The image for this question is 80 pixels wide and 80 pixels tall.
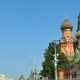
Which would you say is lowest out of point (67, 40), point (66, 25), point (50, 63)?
point (50, 63)

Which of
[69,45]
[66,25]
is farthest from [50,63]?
[66,25]

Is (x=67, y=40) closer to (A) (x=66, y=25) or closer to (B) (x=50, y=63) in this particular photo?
(A) (x=66, y=25)

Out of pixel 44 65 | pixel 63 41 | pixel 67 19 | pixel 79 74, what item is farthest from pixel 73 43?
pixel 44 65

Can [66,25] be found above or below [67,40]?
above

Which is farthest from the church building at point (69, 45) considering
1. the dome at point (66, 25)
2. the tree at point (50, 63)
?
the tree at point (50, 63)

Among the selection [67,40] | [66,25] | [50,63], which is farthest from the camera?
[66,25]

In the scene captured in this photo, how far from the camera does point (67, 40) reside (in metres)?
86.4

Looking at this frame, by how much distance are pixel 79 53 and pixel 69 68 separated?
545cm

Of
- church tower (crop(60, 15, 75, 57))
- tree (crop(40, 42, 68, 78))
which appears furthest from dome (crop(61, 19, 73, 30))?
tree (crop(40, 42, 68, 78))

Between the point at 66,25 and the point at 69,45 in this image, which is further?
the point at 66,25

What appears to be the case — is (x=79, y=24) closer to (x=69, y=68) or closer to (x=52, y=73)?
(x=69, y=68)

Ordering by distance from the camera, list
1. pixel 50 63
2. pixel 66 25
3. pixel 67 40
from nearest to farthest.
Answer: pixel 50 63, pixel 67 40, pixel 66 25

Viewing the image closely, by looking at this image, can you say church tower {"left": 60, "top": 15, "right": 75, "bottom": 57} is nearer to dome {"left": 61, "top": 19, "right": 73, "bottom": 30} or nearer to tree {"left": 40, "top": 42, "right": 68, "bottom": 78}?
dome {"left": 61, "top": 19, "right": 73, "bottom": 30}

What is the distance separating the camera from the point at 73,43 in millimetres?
86938
